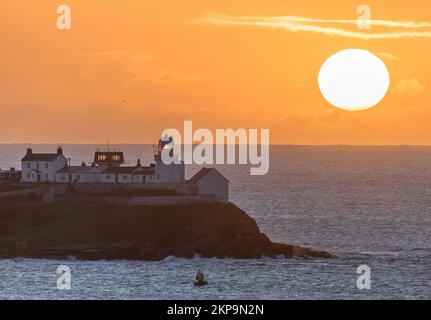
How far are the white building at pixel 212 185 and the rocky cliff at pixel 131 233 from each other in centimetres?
337

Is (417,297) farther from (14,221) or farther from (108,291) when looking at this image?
(14,221)

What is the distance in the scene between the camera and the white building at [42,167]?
422 feet

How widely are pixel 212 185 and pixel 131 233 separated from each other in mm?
12371

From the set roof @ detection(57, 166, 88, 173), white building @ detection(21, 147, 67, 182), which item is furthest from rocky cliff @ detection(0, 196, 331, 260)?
white building @ detection(21, 147, 67, 182)

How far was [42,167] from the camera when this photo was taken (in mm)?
128875

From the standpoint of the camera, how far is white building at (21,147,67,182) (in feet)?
422

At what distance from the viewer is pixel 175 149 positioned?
124688 millimetres

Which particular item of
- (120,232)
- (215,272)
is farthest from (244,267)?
(120,232)

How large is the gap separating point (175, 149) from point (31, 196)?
16.2 metres

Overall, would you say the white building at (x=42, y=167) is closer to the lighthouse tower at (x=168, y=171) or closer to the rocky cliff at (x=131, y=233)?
the rocky cliff at (x=131, y=233)

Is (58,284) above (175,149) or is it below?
below

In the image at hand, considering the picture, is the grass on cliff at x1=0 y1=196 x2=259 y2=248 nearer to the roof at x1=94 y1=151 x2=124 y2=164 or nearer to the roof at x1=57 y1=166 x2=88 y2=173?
the roof at x1=57 y1=166 x2=88 y2=173

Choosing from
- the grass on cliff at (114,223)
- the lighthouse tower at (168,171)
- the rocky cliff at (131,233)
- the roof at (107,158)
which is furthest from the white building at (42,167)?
the lighthouse tower at (168,171)

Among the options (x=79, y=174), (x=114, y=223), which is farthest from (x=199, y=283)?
(x=79, y=174)
